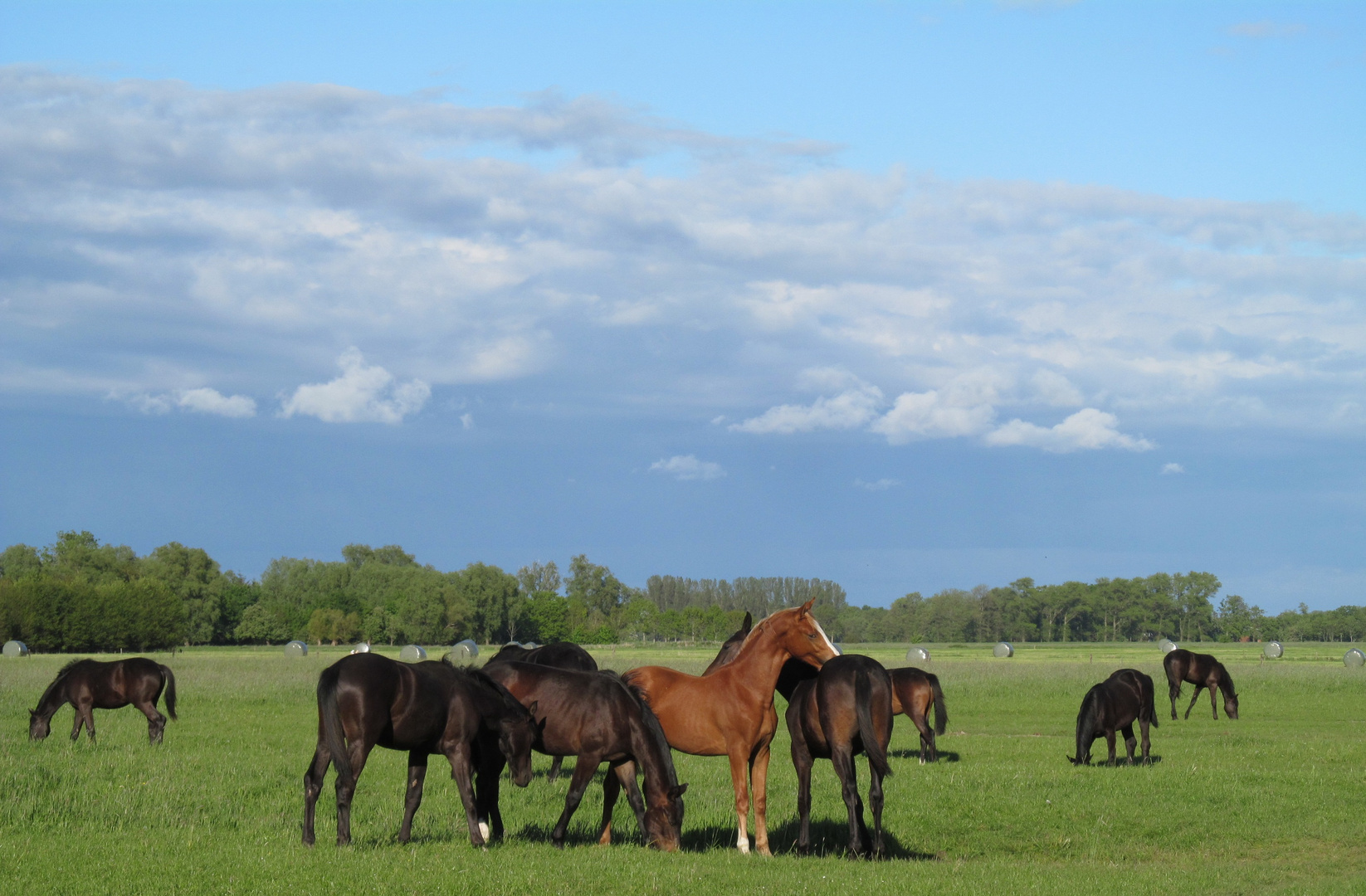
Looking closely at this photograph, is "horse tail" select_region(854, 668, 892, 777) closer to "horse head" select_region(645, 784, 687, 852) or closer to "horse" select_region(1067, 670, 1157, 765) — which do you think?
"horse head" select_region(645, 784, 687, 852)

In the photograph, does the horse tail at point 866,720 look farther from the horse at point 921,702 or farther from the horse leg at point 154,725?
the horse leg at point 154,725

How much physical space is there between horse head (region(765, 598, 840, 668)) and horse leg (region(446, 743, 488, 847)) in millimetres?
3311

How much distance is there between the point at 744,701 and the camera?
10773 mm

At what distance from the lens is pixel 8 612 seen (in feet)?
283

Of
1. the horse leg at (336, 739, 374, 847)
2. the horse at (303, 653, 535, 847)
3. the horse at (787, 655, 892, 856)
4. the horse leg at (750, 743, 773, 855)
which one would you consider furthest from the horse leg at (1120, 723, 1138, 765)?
the horse leg at (336, 739, 374, 847)

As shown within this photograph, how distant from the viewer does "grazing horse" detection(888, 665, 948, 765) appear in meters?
19.6

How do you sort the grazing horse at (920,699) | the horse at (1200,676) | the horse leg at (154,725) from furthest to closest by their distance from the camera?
the horse at (1200,676), the grazing horse at (920,699), the horse leg at (154,725)

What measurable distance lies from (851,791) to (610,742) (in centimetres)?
273

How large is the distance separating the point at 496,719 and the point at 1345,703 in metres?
32.0

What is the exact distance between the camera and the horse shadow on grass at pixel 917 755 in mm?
19344

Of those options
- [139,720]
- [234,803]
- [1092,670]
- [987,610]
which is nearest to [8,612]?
[139,720]

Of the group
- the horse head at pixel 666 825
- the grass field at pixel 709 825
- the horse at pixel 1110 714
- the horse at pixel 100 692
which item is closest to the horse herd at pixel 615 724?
the horse head at pixel 666 825

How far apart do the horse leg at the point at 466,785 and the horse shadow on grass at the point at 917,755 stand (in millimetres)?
10950

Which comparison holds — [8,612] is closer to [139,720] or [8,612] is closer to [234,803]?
[139,720]
